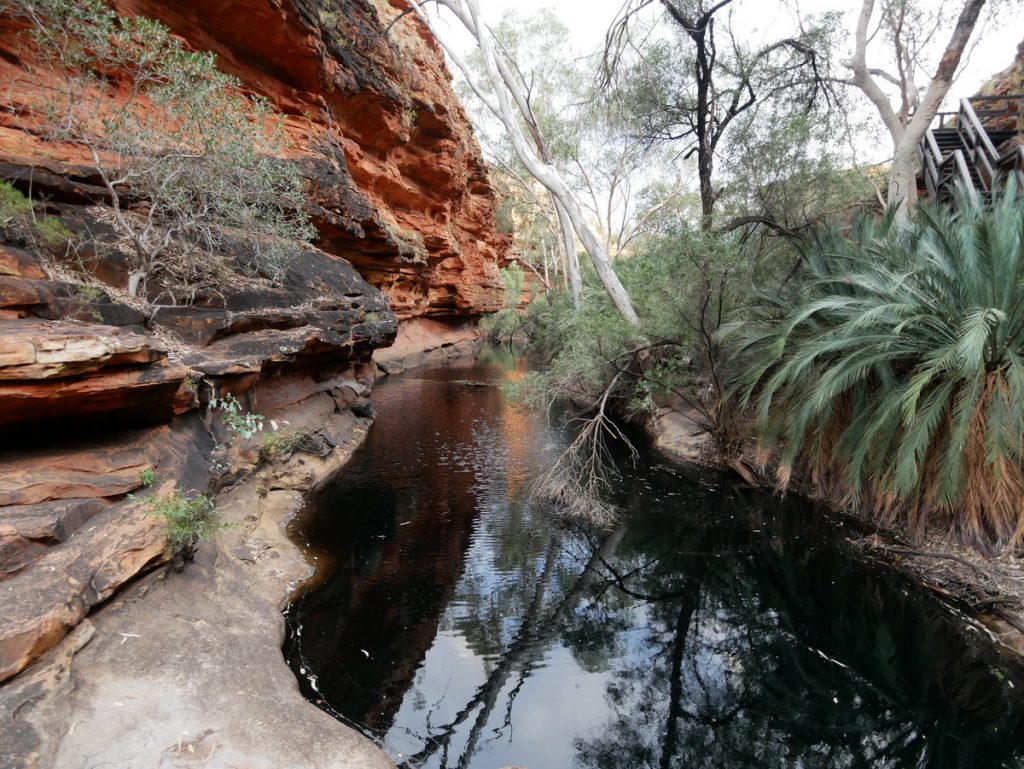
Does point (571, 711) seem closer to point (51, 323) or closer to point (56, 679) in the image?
point (56, 679)

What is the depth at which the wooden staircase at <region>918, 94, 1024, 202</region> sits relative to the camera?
1028 cm

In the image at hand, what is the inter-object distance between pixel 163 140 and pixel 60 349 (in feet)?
16.8

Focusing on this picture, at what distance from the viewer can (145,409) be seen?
5.98m

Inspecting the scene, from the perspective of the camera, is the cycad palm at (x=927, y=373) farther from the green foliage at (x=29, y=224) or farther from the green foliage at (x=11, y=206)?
the green foliage at (x=11, y=206)

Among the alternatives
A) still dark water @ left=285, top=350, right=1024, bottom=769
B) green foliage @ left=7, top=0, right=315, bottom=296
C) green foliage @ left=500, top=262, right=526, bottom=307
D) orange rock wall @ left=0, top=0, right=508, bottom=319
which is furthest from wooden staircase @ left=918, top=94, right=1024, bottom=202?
green foliage @ left=500, top=262, right=526, bottom=307

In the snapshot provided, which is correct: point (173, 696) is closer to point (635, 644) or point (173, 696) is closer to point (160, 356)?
point (160, 356)

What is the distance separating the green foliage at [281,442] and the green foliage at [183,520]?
3.43 metres

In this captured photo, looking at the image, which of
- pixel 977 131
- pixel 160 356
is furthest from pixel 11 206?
pixel 977 131

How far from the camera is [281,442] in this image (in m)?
9.53

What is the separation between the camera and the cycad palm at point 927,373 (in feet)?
19.4

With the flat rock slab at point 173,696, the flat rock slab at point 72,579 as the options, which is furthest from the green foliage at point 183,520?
the flat rock slab at point 173,696

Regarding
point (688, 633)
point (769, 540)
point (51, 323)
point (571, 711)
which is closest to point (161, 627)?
point (51, 323)

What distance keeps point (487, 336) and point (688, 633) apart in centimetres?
3797

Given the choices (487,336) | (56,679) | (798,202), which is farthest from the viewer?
(487,336)
